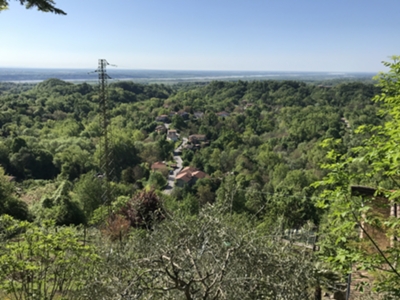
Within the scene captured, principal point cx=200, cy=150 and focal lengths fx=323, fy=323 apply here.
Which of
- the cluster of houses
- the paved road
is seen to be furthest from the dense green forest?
the paved road

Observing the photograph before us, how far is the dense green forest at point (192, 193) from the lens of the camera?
3.35 metres

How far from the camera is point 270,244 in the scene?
12.9 ft

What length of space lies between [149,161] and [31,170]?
12977mm

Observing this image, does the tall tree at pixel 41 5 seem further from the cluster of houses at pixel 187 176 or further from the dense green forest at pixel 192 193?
the cluster of houses at pixel 187 176

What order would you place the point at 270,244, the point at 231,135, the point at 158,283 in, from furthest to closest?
1. the point at 231,135
2. the point at 270,244
3. the point at 158,283

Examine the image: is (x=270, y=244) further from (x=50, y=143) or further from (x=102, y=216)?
(x=50, y=143)

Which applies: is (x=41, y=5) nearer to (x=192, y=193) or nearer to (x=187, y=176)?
(x=192, y=193)

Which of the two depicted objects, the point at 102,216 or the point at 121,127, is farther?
the point at 121,127

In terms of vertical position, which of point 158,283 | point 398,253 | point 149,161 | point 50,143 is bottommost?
point 149,161

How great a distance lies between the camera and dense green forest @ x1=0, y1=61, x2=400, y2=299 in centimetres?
335

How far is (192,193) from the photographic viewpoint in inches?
1047

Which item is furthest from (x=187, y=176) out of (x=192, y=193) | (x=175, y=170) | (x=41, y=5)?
(x=41, y=5)

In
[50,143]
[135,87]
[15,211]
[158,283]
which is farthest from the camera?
[135,87]

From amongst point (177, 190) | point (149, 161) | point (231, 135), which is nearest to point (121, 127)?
point (149, 161)
